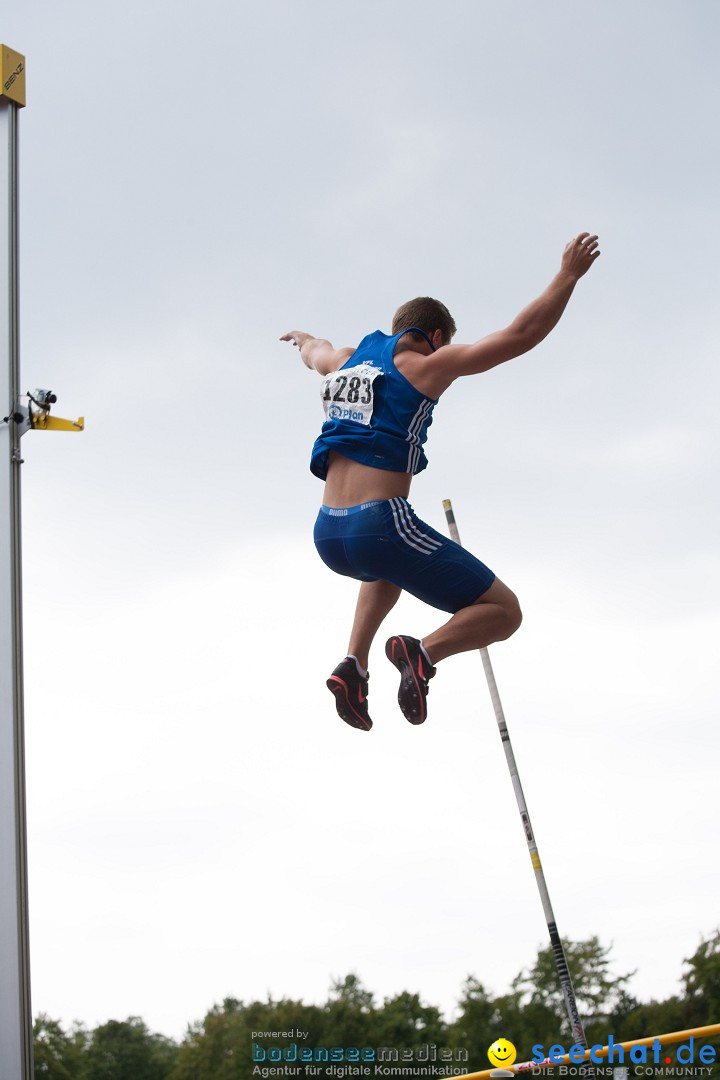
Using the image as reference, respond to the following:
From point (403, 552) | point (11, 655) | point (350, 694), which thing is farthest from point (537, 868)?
A: point (11, 655)

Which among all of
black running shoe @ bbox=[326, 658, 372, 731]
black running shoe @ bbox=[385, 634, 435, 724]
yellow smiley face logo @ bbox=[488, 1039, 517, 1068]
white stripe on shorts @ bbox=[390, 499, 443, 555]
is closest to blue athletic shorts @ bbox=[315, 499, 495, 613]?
white stripe on shorts @ bbox=[390, 499, 443, 555]

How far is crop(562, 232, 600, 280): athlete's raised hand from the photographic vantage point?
3379 millimetres

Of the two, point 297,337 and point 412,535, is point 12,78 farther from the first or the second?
point 412,535

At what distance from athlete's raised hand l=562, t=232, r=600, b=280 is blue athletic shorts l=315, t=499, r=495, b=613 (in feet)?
2.91

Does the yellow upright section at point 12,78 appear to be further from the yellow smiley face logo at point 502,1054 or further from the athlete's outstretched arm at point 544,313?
the yellow smiley face logo at point 502,1054

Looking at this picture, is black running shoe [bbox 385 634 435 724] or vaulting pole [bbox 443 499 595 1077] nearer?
black running shoe [bbox 385 634 435 724]

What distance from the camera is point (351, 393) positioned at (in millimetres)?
3758

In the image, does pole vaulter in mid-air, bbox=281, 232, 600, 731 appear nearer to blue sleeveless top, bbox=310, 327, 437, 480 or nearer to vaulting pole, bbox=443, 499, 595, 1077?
blue sleeveless top, bbox=310, 327, 437, 480

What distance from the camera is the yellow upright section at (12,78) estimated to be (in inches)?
157

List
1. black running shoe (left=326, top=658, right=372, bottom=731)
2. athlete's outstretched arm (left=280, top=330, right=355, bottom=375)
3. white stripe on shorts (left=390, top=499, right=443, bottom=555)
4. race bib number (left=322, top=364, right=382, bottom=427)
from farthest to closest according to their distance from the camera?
athlete's outstretched arm (left=280, top=330, right=355, bottom=375), black running shoe (left=326, top=658, right=372, bottom=731), race bib number (left=322, top=364, right=382, bottom=427), white stripe on shorts (left=390, top=499, right=443, bottom=555)

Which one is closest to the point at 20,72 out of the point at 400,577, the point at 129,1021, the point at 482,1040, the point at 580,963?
the point at 400,577

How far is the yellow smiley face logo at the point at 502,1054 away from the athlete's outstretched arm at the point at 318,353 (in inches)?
189

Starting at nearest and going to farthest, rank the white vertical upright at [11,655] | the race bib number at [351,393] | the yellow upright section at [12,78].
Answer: the white vertical upright at [11,655], the race bib number at [351,393], the yellow upright section at [12,78]

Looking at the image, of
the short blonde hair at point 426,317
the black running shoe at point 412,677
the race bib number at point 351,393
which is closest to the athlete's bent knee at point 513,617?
the black running shoe at point 412,677
